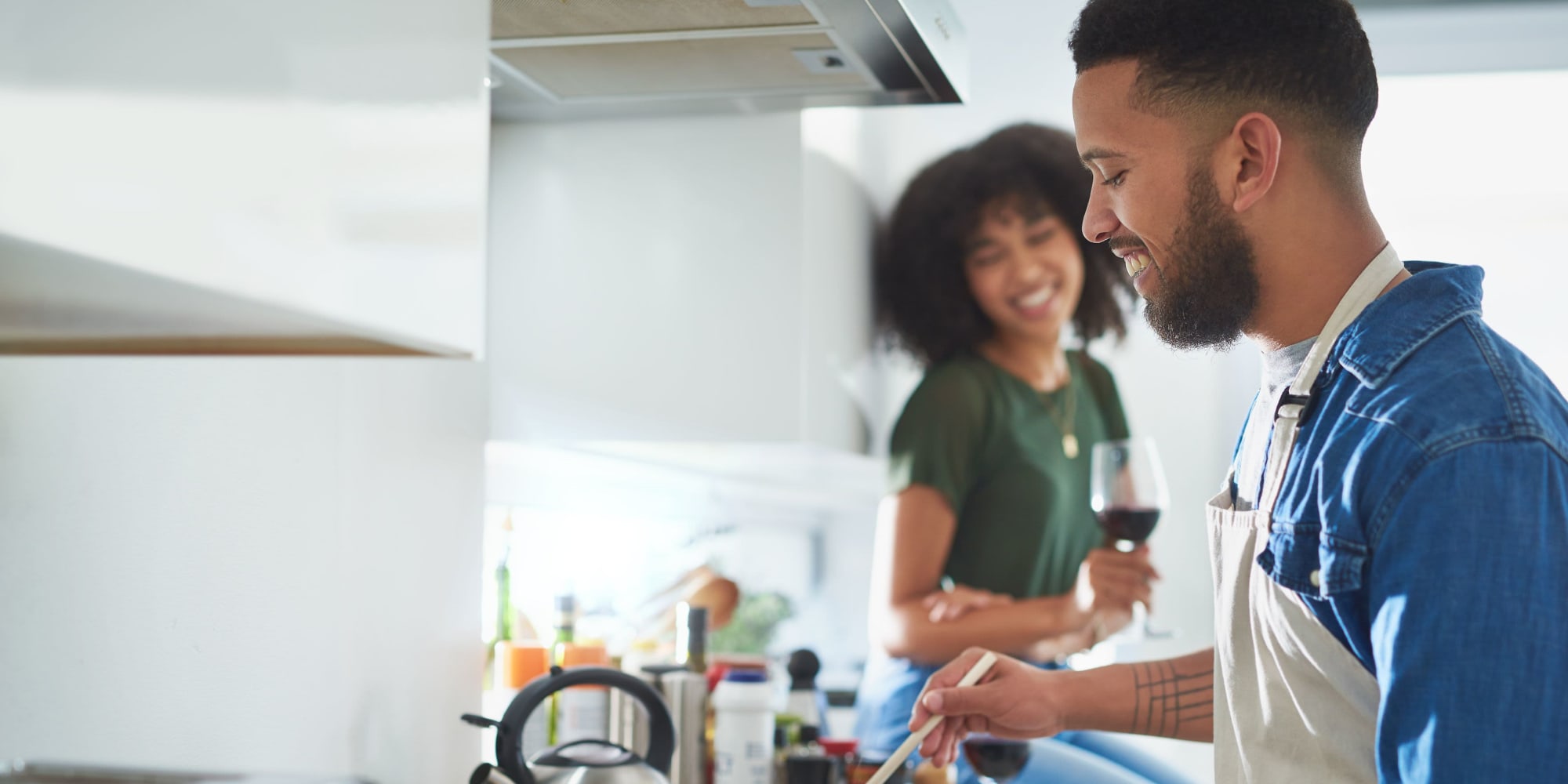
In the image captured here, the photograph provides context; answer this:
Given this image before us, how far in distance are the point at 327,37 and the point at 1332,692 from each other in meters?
0.74

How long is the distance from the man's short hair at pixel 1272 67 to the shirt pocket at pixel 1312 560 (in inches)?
10.9

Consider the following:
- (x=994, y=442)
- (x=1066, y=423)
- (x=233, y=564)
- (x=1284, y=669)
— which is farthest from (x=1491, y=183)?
(x=233, y=564)

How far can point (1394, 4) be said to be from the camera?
2.81m

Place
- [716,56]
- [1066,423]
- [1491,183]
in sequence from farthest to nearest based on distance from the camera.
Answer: [1491,183] < [1066,423] < [716,56]

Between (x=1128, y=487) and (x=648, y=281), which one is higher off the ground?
(x=648, y=281)

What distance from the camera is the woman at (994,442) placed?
1.94 meters

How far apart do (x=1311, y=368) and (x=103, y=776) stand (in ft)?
2.55

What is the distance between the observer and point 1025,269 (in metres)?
2.18

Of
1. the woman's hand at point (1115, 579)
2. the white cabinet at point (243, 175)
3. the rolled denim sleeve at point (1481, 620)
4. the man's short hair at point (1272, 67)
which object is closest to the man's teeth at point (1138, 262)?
the man's short hair at point (1272, 67)

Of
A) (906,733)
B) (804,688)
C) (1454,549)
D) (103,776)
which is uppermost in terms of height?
(1454,549)

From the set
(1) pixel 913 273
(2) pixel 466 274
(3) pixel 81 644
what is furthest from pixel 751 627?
(2) pixel 466 274

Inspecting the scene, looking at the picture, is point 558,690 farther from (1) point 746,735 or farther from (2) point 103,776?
(2) point 103,776

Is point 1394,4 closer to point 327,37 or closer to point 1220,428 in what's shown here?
point 1220,428

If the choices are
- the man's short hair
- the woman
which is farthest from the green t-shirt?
the man's short hair
